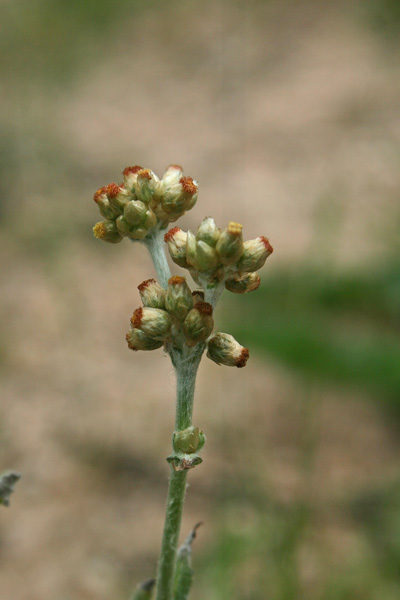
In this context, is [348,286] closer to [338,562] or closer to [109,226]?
[338,562]

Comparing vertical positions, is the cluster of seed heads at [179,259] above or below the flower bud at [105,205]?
below

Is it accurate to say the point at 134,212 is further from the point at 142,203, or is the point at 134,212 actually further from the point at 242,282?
the point at 242,282

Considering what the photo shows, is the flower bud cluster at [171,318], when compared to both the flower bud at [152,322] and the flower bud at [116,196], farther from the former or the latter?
the flower bud at [116,196]

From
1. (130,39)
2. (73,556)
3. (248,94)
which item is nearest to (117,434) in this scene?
(73,556)

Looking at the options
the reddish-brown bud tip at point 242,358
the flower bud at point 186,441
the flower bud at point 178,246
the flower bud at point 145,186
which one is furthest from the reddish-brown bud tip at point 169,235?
the flower bud at point 186,441

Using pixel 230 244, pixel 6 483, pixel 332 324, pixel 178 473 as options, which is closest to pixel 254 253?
pixel 230 244

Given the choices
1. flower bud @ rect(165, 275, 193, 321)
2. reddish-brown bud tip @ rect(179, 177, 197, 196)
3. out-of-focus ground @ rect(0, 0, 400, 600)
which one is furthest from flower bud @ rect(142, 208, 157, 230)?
out-of-focus ground @ rect(0, 0, 400, 600)
